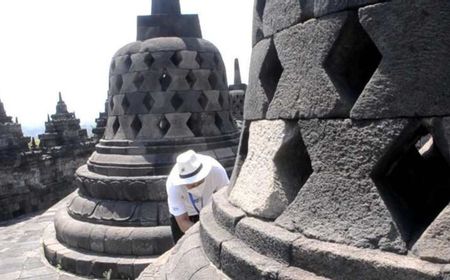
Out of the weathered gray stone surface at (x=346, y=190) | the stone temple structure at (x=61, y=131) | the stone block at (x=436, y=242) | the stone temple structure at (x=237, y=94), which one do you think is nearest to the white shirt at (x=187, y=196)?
the weathered gray stone surface at (x=346, y=190)

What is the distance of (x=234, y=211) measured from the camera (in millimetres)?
2422

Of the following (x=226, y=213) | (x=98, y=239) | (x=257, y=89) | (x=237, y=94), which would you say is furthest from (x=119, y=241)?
(x=237, y=94)

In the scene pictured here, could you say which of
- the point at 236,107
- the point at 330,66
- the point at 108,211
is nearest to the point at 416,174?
the point at 330,66

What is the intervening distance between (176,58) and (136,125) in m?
1.18

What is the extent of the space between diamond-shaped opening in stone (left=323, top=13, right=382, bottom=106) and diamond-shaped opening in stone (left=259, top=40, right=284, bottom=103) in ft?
1.60

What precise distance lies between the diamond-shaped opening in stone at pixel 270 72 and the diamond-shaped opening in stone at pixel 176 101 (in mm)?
4654

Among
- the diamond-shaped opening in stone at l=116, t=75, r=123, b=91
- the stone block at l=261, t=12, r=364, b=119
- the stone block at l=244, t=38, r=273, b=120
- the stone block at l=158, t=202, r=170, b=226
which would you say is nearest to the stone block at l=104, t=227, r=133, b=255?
the stone block at l=158, t=202, r=170, b=226

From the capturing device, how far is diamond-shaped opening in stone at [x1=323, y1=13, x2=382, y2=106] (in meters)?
1.90

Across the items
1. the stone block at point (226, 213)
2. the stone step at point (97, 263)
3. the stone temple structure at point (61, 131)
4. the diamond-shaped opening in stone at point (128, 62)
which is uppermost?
the stone block at point (226, 213)

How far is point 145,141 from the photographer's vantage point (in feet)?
22.7

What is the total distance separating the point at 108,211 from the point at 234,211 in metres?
4.39

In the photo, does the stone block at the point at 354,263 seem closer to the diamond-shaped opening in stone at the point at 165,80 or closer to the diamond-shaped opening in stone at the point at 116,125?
the diamond-shaped opening in stone at the point at 165,80

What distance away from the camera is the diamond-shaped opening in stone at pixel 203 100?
718 centimetres

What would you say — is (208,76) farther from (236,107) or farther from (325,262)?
(236,107)
